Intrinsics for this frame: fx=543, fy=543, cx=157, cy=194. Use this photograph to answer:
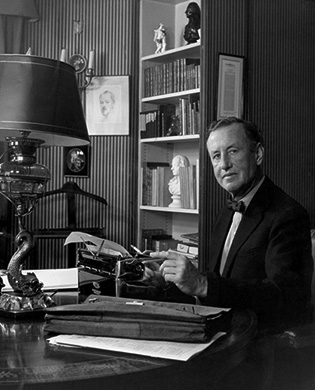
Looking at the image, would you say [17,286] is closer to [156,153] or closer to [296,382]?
[296,382]

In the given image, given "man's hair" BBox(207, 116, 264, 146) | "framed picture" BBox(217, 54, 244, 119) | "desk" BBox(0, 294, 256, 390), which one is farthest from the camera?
"framed picture" BBox(217, 54, 244, 119)

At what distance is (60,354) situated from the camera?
0.84 m

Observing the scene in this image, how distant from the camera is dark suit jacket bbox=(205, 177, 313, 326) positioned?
4.06 feet

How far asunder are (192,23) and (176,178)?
0.78 meters

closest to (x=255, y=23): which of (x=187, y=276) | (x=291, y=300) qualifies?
(x=291, y=300)

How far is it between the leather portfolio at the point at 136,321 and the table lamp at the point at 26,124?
0.19m

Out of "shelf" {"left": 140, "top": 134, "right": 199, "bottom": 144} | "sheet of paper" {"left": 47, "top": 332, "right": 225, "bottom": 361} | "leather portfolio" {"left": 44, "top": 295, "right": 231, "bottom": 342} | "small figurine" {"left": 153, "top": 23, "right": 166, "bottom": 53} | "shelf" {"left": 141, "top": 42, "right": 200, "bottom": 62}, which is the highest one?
"small figurine" {"left": 153, "top": 23, "right": 166, "bottom": 53}

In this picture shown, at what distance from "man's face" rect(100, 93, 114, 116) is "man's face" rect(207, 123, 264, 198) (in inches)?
36.2

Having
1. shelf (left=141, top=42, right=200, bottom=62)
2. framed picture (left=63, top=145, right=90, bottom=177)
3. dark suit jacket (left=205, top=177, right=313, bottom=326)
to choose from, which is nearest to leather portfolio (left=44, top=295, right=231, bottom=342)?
dark suit jacket (left=205, top=177, right=313, bottom=326)

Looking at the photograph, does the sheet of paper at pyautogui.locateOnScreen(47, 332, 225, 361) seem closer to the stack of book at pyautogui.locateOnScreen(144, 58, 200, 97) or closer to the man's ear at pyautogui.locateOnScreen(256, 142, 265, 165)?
the man's ear at pyautogui.locateOnScreen(256, 142, 265, 165)

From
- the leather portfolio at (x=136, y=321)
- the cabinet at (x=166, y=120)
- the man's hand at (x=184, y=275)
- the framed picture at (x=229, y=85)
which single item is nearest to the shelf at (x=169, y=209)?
the cabinet at (x=166, y=120)

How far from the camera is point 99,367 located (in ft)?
2.54

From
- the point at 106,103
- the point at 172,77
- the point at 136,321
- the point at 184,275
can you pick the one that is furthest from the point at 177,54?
the point at 136,321

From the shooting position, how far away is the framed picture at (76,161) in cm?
244
